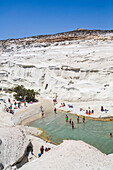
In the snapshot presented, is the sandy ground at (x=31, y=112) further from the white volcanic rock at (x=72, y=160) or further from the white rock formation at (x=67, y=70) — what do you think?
the white volcanic rock at (x=72, y=160)

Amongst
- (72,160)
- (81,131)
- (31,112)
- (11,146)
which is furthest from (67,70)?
(72,160)

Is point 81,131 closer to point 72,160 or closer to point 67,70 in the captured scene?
point 72,160

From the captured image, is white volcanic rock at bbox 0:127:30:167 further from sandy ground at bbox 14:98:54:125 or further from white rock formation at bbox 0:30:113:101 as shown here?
white rock formation at bbox 0:30:113:101

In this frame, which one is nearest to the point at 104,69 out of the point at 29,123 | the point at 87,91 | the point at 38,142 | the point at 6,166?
the point at 87,91

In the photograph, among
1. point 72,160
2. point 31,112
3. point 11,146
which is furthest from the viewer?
point 31,112

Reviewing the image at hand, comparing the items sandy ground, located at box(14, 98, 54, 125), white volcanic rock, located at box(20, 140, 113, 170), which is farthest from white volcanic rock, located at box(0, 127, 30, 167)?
sandy ground, located at box(14, 98, 54, 125)

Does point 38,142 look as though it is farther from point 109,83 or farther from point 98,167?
point 109,83

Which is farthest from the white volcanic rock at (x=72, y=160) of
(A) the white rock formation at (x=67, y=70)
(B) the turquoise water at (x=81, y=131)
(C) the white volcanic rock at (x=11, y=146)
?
(A) the white rock formation at (x=67, y=70)

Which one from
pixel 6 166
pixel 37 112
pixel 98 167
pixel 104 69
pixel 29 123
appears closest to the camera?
pixel 98 167

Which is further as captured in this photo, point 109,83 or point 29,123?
point 109,83
